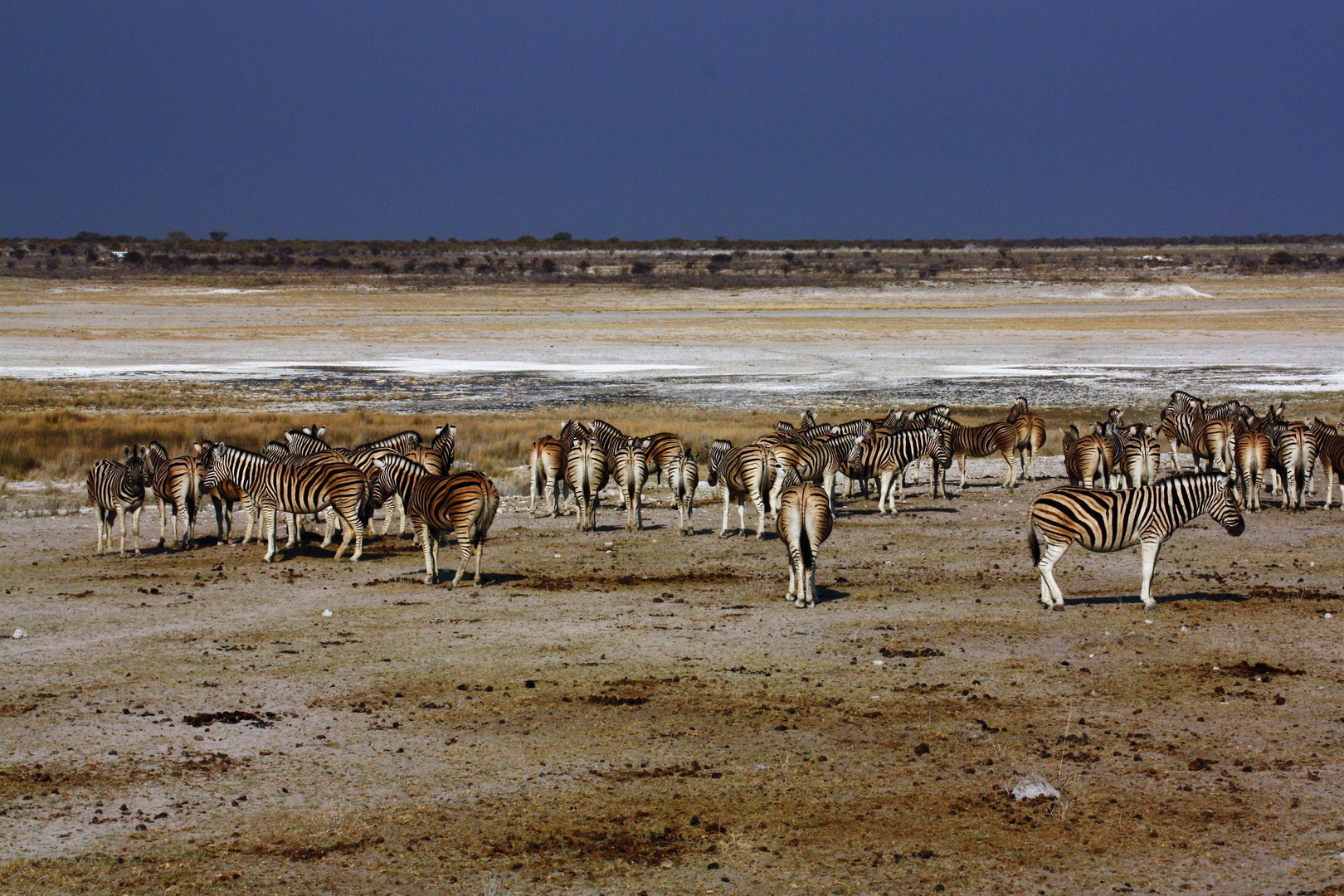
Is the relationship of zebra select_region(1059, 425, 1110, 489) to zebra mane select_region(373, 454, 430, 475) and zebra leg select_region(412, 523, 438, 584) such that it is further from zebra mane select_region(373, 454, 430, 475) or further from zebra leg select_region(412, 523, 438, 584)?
zebra leg select_region(412, 523, 438, 584)

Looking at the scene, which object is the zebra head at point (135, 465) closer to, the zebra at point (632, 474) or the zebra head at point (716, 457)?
the zebra at point (632, 474)

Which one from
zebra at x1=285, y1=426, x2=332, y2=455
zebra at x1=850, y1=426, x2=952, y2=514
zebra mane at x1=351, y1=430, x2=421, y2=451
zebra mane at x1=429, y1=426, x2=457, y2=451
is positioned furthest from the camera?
zebra at x1=850, y1=426, x2=952, y2=514

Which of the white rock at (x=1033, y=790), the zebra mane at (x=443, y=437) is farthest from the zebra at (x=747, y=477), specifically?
the white rock at (x=1033, y=790)

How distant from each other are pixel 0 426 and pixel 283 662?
21.6 meters

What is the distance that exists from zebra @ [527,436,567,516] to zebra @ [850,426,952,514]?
480 cm

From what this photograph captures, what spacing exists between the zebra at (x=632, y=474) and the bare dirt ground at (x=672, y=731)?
363 centimetres

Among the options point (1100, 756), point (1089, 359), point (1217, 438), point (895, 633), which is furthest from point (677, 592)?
point (1089, 359)

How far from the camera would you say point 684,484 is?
63.7 ft

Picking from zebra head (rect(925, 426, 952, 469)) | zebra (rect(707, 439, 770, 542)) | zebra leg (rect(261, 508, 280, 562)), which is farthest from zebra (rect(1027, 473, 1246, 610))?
zebra leg (rect(261, 508, 280, 562))

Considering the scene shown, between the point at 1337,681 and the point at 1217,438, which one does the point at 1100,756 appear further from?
the point at 1217,438

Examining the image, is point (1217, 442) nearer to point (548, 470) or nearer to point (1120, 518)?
point (1120, 518)

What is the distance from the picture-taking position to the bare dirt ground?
295 inches

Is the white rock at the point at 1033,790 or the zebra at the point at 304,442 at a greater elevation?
the zebra at the point at 304,442

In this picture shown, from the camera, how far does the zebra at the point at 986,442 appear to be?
24.1 m
